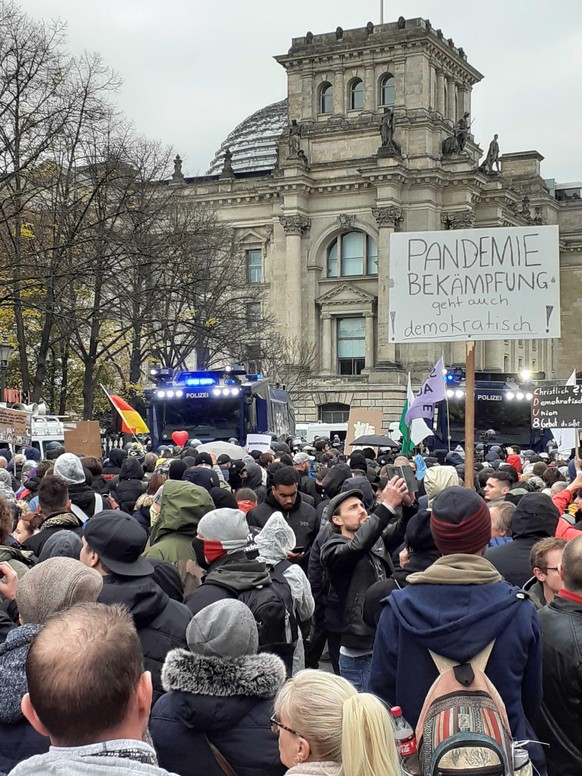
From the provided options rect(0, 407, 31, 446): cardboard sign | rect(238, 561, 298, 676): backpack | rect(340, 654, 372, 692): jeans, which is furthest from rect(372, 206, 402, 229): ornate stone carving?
rect(238, 561, 298, 676): backpack

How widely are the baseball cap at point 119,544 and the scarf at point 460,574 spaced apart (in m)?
1.49

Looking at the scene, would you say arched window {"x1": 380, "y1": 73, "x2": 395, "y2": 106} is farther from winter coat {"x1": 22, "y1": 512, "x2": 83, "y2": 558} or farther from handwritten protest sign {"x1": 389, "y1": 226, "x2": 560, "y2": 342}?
winter coat {"x1": 22, "y1": 512, "x2": 83, "y2": 558}

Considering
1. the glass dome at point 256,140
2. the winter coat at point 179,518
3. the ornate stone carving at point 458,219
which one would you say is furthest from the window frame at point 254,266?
the winter coat at point 179,518

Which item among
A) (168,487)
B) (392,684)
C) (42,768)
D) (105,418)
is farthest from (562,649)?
(105,418)

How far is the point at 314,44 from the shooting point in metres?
63.2

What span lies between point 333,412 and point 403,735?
56431 millimetres

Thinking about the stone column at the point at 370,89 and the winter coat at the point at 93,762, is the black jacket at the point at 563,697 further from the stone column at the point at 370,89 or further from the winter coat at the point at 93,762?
the stone column at the point at 370,89

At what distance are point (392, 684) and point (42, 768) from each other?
188 cm

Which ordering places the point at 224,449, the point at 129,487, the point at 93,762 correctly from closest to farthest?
the point at 93,762, the point at 129,487, the point at 224,449

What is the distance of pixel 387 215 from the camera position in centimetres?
5869

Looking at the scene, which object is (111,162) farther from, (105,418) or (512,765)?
(512,765)

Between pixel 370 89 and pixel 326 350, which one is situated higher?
pixel 370 89

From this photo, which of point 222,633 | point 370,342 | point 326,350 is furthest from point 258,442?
point 326,350

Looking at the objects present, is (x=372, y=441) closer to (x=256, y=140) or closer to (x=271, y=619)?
(x=271, y=619)
